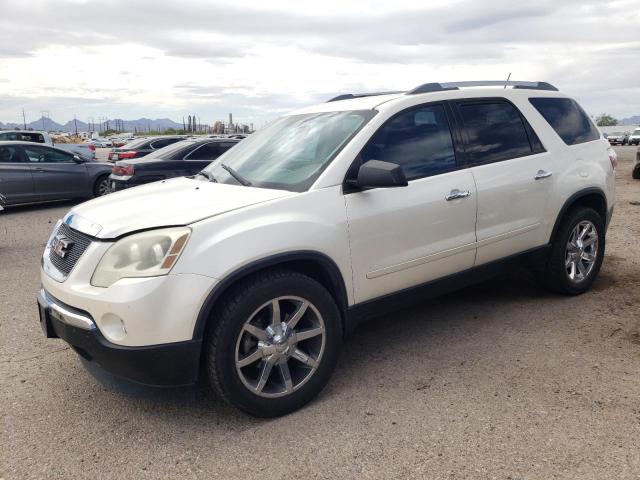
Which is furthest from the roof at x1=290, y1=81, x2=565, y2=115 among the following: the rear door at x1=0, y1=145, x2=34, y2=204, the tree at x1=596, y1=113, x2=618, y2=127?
the tree at x1=596, y1=113, x2=618, y2=127

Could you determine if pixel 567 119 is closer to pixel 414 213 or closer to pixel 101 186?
pixel 414 213

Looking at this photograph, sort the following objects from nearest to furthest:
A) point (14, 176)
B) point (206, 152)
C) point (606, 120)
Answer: point (206, 152), point (14, 176), point (606, 120)

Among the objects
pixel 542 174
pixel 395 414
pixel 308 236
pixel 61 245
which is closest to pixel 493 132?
pixel 542 174

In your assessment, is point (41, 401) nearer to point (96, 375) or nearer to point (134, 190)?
point (96, 375)

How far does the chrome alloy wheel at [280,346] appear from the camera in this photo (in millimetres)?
3084

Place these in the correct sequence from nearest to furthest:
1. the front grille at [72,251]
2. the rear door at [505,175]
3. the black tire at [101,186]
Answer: the front grille at [72,251], the rear door at [505,175], the black tire at [101,186]

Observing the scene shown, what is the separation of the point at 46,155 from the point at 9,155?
0.75 m

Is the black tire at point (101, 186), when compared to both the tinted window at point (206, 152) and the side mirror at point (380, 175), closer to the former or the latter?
the tinted window at point (206, 152)

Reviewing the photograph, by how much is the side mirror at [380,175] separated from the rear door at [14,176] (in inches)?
418

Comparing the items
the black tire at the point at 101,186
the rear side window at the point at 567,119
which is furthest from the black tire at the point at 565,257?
the black tire at the point at 101,186

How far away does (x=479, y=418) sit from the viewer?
123 inches

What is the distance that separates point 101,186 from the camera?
1308 centimetres

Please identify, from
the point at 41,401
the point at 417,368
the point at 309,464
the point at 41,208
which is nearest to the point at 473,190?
the point at 417,368

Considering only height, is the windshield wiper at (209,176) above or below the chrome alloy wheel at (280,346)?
above
